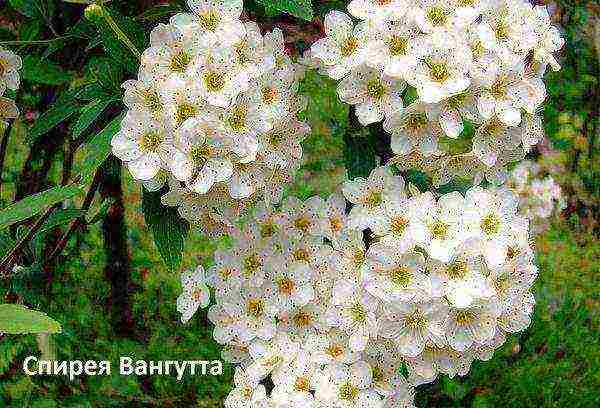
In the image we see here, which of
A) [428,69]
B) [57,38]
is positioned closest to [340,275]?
[428,69]

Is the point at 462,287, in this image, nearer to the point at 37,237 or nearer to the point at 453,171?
the point at 453,171

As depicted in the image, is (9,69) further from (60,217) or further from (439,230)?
(439,230)

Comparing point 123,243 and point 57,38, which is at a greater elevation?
point 57,38

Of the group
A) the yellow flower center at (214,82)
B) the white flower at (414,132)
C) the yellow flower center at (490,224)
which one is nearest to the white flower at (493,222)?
the yellow flower center at (490,224)

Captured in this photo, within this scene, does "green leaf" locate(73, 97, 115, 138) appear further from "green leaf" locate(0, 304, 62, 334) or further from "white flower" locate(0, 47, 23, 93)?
"green leaf" locate(0, 304, 62, 334)

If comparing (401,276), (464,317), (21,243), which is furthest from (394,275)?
(21,243)

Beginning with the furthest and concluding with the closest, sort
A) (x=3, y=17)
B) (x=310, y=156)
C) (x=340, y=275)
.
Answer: (x=310, y=156) < (x=3, y=17) < (x=340, y=275)

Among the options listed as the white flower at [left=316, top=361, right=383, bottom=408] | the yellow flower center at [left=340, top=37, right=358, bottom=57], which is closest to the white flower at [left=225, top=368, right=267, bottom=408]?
the white flower at [left=316, top=361, right=383, bottom=408]
